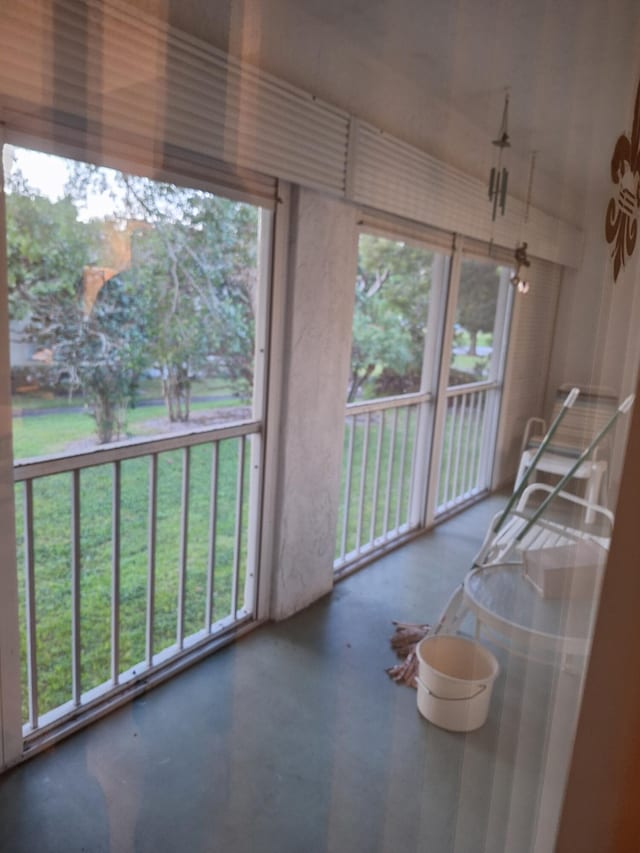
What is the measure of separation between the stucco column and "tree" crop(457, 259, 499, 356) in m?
1.25

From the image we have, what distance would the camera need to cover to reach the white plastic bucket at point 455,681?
191 centimetres

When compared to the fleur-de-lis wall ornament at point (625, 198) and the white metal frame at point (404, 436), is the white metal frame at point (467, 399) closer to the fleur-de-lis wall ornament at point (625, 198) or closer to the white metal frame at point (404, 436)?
the white metal frame at point (404, 436)

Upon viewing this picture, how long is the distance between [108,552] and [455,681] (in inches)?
51.2

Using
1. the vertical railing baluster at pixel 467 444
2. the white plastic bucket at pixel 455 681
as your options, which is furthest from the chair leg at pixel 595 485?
the vertical railing baluster at pixel 467 444

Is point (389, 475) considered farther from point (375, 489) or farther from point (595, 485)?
point (595, 485)

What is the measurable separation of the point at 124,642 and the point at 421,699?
1.13 metres

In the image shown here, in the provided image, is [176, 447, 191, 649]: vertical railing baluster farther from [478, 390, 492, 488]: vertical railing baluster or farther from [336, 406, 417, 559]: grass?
[478, 390, 492, 488]: vertical railing baluster

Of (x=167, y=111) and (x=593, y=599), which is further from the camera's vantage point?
(x=167, y=111)

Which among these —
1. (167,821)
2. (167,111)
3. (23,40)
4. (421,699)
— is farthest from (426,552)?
(23,40)

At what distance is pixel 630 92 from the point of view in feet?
2.28

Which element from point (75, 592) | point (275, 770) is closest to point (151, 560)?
point (75, 592)

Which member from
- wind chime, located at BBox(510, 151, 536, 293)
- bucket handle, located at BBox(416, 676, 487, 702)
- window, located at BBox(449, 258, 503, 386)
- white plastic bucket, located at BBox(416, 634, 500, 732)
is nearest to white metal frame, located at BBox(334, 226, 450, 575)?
window, located at BBox(449, 258, 503, 386)

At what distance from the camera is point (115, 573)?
2.00 metres

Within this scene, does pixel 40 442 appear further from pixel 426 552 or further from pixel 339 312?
pixel 426 552
